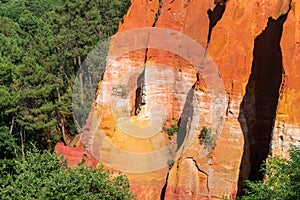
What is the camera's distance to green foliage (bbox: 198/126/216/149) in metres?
15.7

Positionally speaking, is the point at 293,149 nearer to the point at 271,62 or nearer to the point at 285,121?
the point at 285,121

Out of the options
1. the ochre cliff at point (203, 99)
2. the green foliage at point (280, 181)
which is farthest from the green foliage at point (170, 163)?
the green foliage at point (280, 181)

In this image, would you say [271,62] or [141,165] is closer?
[271,62]

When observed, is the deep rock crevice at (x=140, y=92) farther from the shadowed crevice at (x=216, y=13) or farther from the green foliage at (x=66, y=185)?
the green foliage at (x=66, y=185)

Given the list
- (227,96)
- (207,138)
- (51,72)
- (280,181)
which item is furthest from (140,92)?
(51,72)

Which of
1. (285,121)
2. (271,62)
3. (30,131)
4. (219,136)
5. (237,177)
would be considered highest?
(271,62)

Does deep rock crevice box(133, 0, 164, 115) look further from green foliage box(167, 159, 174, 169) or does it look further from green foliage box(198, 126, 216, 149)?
green foliage box(198, 126, 216, 149)

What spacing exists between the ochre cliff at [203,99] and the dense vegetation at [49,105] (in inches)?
76.0

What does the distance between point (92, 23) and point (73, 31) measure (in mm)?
1583

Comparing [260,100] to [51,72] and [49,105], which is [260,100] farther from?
[51,72]

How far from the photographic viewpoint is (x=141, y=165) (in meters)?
19.0

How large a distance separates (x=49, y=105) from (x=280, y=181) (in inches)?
777

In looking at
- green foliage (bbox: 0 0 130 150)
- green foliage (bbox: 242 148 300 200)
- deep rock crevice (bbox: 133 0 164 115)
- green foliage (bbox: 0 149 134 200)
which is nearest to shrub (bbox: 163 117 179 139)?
deep rock crevice (bbox: 133 0 164 115)

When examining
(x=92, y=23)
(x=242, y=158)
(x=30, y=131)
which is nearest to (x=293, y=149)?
(x=242, y=158)
